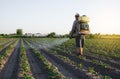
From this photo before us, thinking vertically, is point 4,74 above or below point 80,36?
below

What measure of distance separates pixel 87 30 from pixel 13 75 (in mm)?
6349

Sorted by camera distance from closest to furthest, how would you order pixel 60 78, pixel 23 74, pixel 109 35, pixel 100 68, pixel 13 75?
pixel 60 78, pixel 23 74, pixel 13 75, pixel 100 68, pixel 109 35

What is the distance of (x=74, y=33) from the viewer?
14.8 metres

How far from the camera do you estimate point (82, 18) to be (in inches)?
552

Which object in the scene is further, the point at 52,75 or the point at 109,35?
the point at 109,35

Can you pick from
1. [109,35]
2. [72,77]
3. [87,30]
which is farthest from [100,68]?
[109,35]

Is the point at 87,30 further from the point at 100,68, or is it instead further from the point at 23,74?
the point at 23,74

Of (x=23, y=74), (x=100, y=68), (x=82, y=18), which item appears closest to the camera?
(x=23, y=74)

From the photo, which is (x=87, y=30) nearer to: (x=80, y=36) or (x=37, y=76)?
(x=80, y=36)

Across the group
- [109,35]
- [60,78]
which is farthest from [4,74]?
[109,35]

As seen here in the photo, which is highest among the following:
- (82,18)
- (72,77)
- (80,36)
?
(82,18)

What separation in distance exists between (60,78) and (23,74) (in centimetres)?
136

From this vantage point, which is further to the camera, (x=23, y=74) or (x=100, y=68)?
(x=100, y=68)

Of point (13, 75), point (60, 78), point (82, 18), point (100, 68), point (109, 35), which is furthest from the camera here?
point (109, 35)
